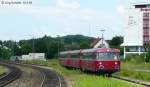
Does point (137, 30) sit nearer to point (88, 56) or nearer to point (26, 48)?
point (26, 48)

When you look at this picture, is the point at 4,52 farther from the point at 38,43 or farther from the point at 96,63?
the point at 96,63

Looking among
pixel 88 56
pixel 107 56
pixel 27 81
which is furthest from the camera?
pixel 88 56

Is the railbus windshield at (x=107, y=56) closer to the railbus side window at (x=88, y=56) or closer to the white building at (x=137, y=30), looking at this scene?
the railbus side window at (x=88, y=56)

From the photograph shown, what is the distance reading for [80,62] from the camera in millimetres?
56375

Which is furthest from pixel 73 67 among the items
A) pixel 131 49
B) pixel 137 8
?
pixel 137 8

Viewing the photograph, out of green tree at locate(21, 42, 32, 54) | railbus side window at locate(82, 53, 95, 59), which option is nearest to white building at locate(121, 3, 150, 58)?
green tree at locate(21, 42, 32, 54)

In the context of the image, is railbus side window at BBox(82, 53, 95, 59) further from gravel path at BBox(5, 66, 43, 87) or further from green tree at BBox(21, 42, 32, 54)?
green tree at BBox(21, 42, 32, 54)

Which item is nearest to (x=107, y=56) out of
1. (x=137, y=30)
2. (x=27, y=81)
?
(x=27, y=81)

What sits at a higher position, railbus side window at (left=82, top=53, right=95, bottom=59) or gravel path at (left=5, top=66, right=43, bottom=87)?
railbus side window at (left=82, top=53, right=95, bottom=59)

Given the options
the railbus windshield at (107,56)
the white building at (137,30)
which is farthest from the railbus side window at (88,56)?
the white building at (137,30)

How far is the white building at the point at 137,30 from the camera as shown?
165875mm

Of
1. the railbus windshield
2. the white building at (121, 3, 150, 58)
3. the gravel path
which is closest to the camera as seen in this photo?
the gravel path

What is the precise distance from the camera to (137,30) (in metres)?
171

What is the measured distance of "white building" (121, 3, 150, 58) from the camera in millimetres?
165875
